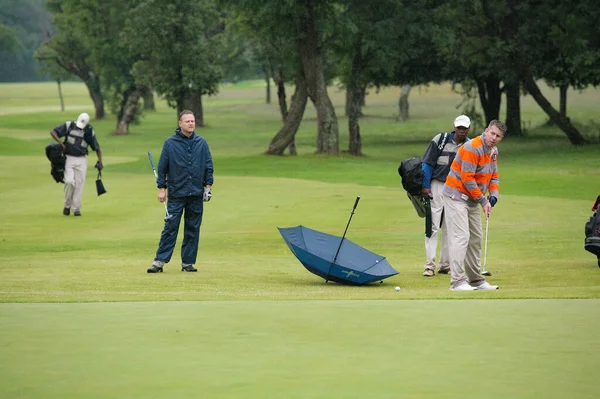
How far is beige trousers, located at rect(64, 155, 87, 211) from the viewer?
24641mm

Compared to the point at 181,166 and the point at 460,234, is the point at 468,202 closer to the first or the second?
the point at 460,234

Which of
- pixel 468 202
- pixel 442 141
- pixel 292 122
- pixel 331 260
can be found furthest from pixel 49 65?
pixel 468 202

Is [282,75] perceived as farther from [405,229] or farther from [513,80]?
[405,229]

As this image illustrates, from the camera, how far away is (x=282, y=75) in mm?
56875

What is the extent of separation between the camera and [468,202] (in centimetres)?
1306

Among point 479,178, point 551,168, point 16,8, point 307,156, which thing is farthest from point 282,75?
point 16,8

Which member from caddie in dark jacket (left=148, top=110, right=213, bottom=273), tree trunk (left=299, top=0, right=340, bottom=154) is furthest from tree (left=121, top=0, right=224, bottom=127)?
caddie in dark jacket (left=148, top=110, right=213, bottom=273)

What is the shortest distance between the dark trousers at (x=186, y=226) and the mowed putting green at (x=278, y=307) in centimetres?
37

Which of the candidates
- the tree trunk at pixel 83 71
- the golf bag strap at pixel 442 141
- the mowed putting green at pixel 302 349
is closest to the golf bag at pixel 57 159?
the golf bag strap at pixel 442 141

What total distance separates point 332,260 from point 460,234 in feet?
4.85

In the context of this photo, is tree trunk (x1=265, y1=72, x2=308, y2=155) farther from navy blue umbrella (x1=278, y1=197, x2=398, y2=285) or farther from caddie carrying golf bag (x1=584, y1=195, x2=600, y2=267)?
navy blue umbrella (x1=278, y1=197, x2=398, y2=285)

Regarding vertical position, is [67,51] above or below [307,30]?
below

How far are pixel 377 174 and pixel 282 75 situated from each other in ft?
57.7

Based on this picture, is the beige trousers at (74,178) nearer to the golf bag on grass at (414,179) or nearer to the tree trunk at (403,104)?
the golf bag on grass at (414,179)
